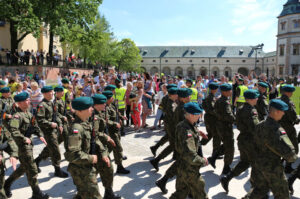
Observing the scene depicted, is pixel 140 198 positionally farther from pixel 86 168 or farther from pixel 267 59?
pixel 267 59

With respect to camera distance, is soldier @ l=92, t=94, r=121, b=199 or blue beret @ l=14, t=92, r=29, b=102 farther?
blue beret @ l=14, t=92, r=29, b=102

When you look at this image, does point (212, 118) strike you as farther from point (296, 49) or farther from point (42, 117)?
point (296, 49)

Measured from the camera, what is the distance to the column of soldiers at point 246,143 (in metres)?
3.48

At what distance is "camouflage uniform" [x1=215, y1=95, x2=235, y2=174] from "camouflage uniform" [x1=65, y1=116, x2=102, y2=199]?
3.25 m

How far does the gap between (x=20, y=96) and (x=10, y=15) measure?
71.4ft

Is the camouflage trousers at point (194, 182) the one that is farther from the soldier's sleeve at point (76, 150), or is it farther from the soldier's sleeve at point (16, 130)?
the soldier's sleeve at point (16, 130)

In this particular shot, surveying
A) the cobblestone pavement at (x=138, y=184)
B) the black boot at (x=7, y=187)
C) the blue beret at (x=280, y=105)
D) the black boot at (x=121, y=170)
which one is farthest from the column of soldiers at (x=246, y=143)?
the black boot at (x=7, y=187)

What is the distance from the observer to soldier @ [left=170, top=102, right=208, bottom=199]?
135 inches

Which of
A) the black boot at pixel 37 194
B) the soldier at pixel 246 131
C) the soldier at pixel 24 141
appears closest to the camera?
the soldier at pixel 24 141

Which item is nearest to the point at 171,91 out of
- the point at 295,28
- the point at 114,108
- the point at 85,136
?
the point at 114,108

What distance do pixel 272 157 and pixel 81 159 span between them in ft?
9.28

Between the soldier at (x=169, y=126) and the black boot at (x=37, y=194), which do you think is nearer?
the black boot at (x=37, y=194)

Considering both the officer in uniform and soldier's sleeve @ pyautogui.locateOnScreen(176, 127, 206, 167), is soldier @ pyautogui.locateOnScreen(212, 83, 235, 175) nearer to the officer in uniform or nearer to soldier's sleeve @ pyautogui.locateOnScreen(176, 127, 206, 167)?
the officer in uniform

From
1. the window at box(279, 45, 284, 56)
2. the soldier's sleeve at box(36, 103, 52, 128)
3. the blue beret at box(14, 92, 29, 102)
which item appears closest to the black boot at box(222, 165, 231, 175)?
the soldier's sleeve at box(36, 103, 52, 128)
